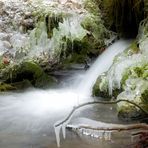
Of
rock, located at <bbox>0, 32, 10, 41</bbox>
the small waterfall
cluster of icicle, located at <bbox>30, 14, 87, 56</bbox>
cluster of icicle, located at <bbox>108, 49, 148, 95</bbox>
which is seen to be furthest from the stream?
rock, located at <bbox>0, 32, 10, 41</bbox>

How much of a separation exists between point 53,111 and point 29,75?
1.82 metres

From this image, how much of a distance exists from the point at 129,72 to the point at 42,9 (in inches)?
129

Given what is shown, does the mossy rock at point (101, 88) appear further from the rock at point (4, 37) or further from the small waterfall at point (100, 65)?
the rock at point (4, 37)

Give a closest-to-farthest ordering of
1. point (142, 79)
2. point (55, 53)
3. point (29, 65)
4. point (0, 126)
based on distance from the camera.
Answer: point (0, 126) → point (142, 79) → point (29, 65) → point (55, 53)

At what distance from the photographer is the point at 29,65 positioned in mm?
8141

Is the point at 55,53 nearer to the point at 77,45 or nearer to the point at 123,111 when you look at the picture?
the point at 77,45

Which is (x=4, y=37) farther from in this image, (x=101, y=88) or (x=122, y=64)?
(x=122, y=64)

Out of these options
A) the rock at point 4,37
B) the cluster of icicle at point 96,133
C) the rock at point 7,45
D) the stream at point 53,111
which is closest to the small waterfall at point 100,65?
the stream at point 53,111

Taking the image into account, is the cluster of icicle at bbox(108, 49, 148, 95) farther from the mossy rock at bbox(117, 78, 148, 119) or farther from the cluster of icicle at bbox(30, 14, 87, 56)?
the cluster of icicle at bbox(30, 14, 87, 56)

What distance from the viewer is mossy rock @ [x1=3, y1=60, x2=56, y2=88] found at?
8039mm

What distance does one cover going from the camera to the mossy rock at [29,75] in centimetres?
804

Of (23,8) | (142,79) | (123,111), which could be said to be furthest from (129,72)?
(23,8)

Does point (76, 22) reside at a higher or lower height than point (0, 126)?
higher

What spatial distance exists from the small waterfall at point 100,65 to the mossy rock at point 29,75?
65 cm
